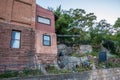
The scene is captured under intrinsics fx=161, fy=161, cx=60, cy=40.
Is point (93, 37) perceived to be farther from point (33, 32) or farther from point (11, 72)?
point (11, 72)

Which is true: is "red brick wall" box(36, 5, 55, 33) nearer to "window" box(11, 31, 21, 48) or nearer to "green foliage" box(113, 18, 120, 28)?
"window" box(11, 31, 21, 48)

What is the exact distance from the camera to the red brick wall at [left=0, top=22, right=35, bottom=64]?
44.1 feet

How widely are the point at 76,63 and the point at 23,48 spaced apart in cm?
558

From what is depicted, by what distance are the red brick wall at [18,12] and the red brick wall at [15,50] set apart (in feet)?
1.72

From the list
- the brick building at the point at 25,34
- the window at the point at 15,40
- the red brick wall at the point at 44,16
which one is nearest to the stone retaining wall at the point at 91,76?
the brick building at the point at 25,34

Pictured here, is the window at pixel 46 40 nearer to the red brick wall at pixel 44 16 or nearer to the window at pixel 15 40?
the red brick wall at pixel 44 16

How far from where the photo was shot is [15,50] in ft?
46.4

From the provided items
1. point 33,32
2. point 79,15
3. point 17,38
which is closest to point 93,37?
point 79,15

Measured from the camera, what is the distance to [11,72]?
510 inches

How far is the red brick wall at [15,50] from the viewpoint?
1345cm

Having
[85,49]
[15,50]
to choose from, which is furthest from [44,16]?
[85,49]

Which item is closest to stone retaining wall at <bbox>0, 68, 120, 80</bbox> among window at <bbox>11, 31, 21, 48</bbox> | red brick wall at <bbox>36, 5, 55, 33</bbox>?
window at <bbox>11, 31, 21, 48</bbox>

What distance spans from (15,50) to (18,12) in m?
3.58

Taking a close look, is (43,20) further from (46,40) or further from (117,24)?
(117,24)
